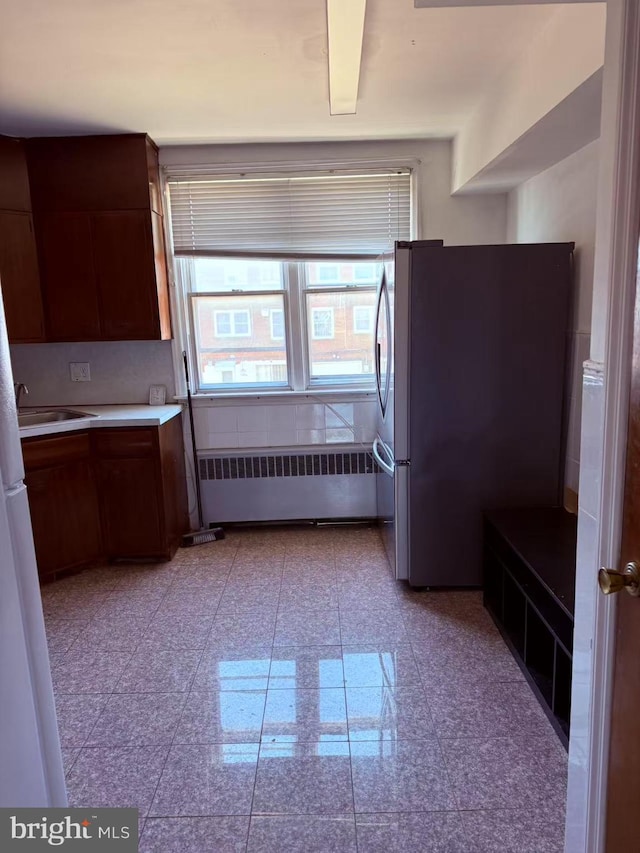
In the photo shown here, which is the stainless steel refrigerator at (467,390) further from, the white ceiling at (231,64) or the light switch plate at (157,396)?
the light switch plate at (157,396)

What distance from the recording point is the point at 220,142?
11.1ft

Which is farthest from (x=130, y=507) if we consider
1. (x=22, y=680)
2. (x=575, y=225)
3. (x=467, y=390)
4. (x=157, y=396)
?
(x=575, y=225)

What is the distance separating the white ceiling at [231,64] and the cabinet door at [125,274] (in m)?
0.50

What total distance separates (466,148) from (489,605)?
2.51 metres

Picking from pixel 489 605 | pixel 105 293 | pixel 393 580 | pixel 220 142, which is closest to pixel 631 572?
pixel 489 605

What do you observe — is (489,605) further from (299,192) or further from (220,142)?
(220,142)

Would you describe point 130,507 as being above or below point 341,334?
below

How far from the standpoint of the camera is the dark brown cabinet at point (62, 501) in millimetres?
2980

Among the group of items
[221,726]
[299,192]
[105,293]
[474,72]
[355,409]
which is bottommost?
[221,726]

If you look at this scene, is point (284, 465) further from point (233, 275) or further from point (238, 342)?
point (233, 275)

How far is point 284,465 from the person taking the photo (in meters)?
3.80

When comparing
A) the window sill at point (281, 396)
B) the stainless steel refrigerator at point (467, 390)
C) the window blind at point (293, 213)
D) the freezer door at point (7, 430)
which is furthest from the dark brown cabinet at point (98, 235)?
the freezer door at point (7, 430)

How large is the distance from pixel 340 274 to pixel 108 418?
1.74 meters

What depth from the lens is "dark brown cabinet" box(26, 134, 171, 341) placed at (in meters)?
3.14
